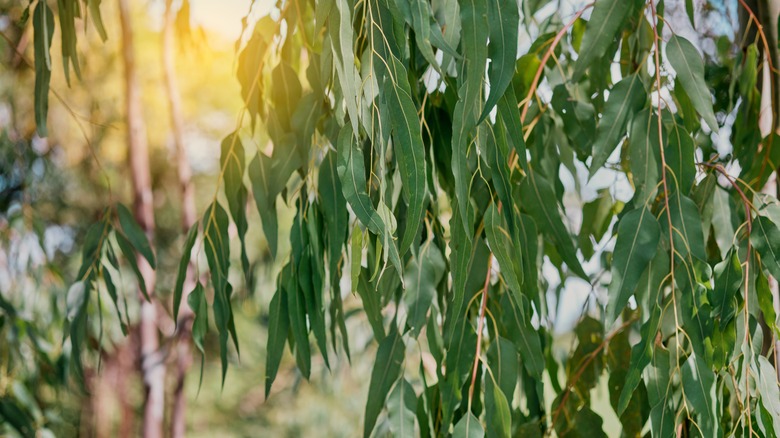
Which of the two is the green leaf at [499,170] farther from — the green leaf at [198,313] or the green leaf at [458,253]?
the green leaf at [198,313]

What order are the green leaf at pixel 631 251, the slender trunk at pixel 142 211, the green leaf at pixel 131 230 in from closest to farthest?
the green leaf at pixel 631 251
the green leaf at pixel 131 230
the slender trunk at pixel 142 211

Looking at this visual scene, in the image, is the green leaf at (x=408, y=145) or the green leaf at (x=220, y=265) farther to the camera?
the green leaf at (x=220, y=265)

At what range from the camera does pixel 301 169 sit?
0.71m

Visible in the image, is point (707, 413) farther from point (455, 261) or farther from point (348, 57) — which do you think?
point (348, 57)

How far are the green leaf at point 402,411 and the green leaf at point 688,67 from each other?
290 mm

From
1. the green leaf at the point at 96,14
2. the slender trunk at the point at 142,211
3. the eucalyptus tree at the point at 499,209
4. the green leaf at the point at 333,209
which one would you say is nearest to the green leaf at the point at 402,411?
the eucalyptus tree at the point at 499,209

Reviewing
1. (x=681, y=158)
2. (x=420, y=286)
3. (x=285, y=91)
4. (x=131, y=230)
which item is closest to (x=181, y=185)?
(x=131, y=230)

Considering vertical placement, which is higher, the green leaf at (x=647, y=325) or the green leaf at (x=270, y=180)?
Answer: the green leaf at (x=270, y=180)

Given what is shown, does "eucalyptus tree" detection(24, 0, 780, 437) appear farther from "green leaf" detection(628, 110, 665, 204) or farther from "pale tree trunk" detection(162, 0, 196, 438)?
"pale tree trunk" detection(162, 0, 196, 438)

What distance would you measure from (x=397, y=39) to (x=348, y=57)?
0.18 ft

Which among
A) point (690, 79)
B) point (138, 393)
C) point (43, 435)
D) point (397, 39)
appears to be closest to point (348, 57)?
point (397, 39)

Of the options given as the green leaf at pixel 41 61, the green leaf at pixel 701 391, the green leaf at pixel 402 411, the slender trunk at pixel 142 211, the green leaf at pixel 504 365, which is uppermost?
the slender trunk at pixel 142 211

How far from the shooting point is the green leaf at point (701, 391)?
0.53m

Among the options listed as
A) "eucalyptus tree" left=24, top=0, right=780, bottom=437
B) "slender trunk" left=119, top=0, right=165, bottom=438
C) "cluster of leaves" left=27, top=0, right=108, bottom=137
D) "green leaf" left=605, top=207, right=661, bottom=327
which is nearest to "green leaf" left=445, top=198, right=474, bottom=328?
"eucalyptus tree" left=24, top=0, right=780, bottom=437
